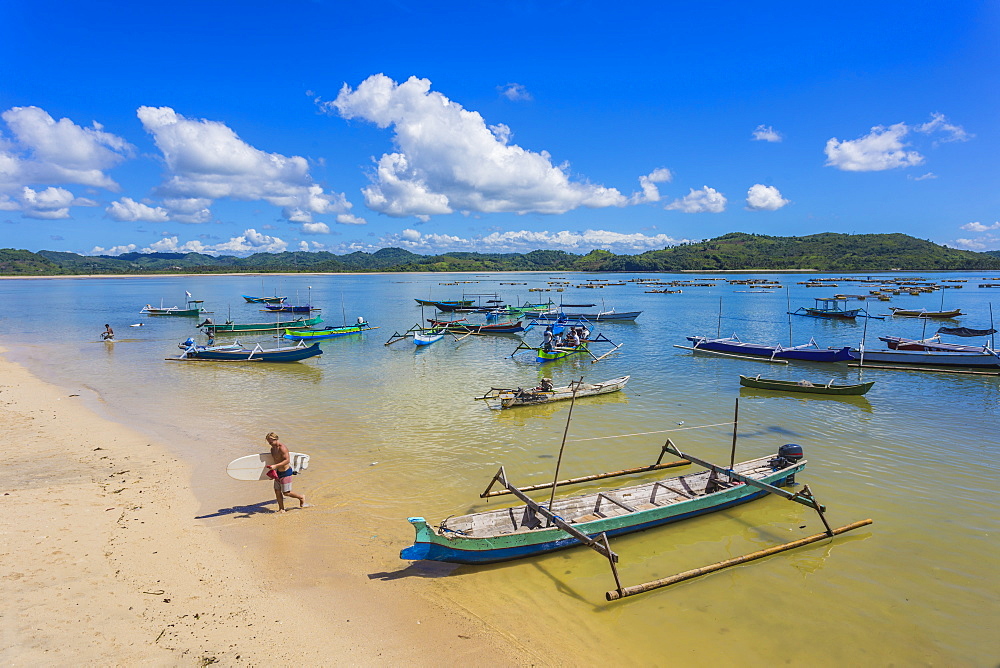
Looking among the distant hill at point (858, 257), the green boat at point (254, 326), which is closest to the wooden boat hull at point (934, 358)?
the green boat at point (254, 326)

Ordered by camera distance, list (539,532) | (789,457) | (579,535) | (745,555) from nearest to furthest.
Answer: (579,535) < (539,532) < (745,555) < (789,457)

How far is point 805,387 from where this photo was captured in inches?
800

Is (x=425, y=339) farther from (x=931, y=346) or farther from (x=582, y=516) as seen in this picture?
(x=931, y=346)

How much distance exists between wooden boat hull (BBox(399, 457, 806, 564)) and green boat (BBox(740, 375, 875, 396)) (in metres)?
11.8

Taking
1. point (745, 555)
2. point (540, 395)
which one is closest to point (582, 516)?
point (745, 555)

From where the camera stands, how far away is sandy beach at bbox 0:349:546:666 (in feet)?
20.3

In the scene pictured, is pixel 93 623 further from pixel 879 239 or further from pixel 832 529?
pixel 879 239

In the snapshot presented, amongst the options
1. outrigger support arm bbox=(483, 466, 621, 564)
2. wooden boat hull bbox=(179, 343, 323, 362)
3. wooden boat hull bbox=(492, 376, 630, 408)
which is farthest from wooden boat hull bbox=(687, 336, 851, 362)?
outrigger support arm bbox=(483, 466, 621, 564)

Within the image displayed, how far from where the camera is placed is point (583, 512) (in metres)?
9.41

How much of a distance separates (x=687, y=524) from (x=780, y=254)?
21714cm

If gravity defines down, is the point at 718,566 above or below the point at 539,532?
below

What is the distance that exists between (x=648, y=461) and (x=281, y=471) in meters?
9.22

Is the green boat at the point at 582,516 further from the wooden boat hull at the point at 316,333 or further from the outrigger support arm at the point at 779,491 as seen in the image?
the wooden boat hull at the point at 316,333

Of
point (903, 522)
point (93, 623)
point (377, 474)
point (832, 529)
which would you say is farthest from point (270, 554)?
point (903, 522)
